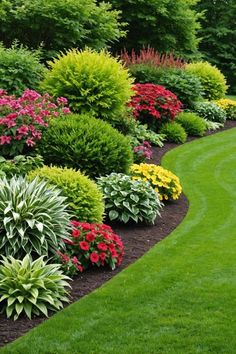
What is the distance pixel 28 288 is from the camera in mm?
4965

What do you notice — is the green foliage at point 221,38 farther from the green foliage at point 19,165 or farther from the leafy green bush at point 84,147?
the green foliage at point 19,165

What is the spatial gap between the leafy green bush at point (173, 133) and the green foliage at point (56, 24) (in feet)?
11.5

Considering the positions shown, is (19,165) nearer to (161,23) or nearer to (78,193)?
(78,193)

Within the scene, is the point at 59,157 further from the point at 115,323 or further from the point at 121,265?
the point at 115,323

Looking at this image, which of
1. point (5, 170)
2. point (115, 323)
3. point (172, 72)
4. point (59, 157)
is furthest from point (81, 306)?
point (172, 72)

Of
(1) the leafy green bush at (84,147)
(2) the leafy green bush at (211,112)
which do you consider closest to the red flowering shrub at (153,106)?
(2) the leafy green bush at (211,112)

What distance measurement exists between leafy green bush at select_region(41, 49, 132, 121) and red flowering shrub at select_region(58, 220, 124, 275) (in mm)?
4757

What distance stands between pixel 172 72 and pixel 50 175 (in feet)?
34.0

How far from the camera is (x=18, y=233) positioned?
5566mm

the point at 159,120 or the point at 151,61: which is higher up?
the point at 151,61

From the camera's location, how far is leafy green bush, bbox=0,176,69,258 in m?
5.51

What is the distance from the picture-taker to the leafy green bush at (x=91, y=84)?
1078cm

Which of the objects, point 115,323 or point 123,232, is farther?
point 123,232

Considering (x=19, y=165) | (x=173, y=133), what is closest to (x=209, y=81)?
(x=173, y=133)
